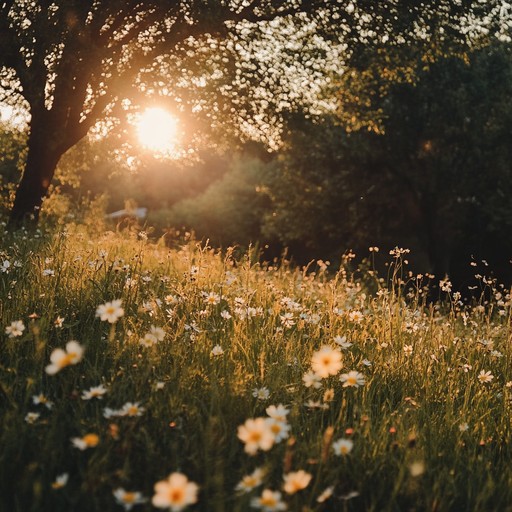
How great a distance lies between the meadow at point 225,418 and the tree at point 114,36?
6.45 meters

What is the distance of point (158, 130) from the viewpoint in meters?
14.6

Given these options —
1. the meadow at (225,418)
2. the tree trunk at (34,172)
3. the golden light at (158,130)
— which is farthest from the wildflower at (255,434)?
the golden light at (158,130)

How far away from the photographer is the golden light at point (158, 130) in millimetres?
13609

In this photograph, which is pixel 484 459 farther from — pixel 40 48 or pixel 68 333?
pixel 40 48

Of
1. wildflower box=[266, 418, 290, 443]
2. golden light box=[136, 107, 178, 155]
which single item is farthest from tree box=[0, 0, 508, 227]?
wildflower box=[266, 418, 290, 443]

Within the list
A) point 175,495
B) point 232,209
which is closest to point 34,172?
point 175,495

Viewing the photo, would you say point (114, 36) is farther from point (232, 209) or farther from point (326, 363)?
point (232, 209)

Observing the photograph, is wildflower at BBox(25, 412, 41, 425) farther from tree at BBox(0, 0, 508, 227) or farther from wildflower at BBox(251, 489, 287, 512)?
tree at BBox(0, 0, 508, 227)

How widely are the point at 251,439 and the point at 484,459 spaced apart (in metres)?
1.63

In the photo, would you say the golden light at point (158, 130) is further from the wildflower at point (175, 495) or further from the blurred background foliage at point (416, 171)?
the wildflower at point (175, 495)

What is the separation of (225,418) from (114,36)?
422 inches

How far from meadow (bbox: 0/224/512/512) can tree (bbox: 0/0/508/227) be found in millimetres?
6447

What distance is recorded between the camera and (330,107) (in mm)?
14086

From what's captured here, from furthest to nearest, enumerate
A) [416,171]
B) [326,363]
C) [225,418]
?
[416,171]
[225,418]
[326,363]
